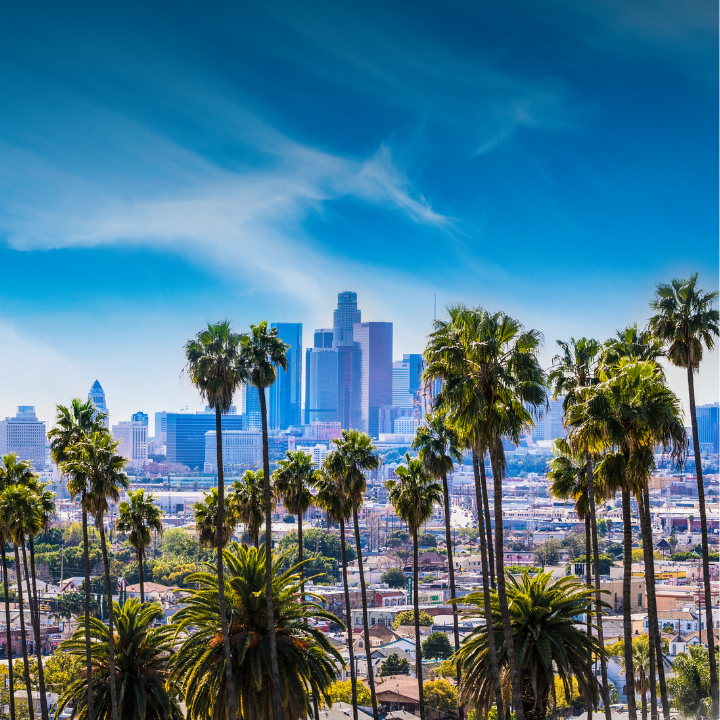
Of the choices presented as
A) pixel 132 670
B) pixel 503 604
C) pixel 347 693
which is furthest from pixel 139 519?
pixel 347 693

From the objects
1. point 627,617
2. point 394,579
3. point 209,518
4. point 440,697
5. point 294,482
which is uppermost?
point 294,482

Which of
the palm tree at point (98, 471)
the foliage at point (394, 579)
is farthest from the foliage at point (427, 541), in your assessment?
the palm tree at point (98, 471)

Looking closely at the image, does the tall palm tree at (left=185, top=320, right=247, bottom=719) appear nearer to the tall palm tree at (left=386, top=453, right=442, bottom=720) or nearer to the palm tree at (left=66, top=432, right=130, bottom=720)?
the palm tree at (left=66, top=432, right=130, bottom=720)

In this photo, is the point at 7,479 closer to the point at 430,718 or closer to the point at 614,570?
the point at 430,718

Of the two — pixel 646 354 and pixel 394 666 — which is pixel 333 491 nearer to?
pixel 646 354

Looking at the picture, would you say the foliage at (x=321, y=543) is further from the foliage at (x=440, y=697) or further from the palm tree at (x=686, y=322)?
the palm tree at (x=686, y=322)

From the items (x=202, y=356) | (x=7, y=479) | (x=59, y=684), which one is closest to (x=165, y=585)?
(x=59, y=684)

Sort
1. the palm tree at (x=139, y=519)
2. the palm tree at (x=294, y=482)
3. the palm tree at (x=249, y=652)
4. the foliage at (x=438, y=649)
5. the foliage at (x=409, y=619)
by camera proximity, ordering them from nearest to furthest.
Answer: the palm tree at (x=249, y=652) < the palm tree at (x=139, y=519) < the palm tree at (x=294, y=482) < the foliage at (x=438, y=649) < the foliage at (x=409, y=619)
